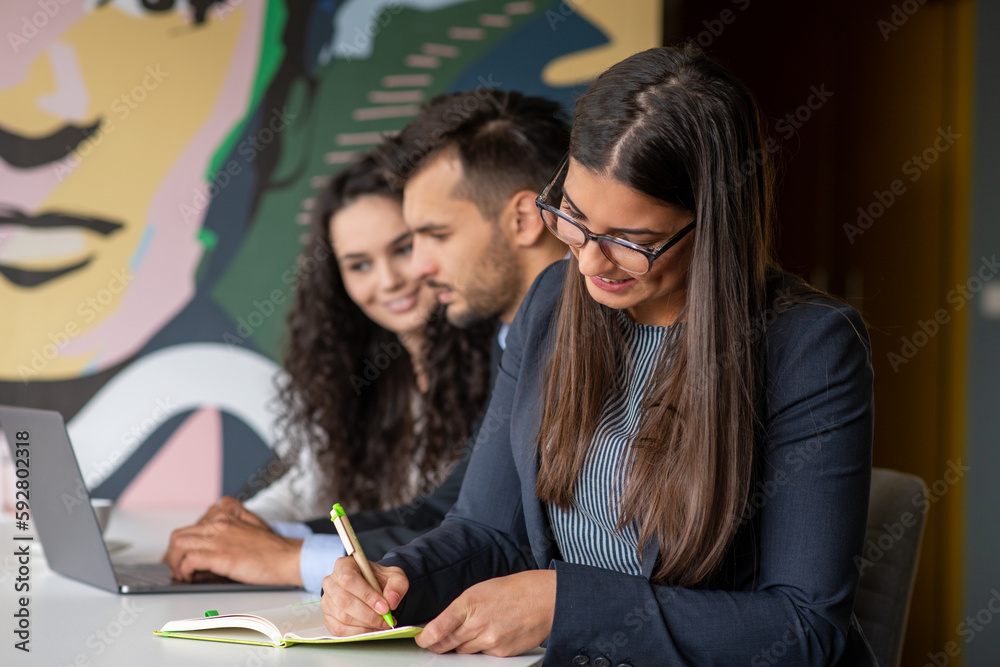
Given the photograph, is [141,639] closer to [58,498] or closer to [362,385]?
[58,498]

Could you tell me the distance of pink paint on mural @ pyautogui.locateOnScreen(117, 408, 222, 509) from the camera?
2.54m

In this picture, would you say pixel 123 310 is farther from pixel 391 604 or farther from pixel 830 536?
pixel 830 536

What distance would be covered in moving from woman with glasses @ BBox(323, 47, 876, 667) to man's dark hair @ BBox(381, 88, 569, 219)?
0.79 m

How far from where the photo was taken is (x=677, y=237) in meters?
1.21

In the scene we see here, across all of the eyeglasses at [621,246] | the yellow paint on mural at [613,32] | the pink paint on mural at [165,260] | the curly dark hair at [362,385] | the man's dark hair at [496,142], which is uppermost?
the yellow paint on mural at [613,32]

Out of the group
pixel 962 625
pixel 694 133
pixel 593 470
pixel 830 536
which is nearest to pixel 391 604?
pixel 593 470

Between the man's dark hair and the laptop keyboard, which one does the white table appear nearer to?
the laptop keyboard

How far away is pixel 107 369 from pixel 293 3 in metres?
1.21

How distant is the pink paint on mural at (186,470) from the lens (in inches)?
A: 100

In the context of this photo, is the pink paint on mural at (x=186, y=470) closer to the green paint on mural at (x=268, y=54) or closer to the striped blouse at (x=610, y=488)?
the green paint on mural at (x=268, y=54)

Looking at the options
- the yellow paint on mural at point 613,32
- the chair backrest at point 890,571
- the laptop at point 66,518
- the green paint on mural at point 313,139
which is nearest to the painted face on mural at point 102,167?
the green paint on mural at point 313,139

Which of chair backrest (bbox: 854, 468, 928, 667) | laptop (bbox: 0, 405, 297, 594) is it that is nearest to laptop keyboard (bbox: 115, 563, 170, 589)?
laptop (bbox: 0, 405, 297, 594)

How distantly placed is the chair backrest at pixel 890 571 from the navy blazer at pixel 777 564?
0.37 m

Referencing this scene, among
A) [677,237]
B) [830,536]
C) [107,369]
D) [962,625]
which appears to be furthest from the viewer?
[962,625]
